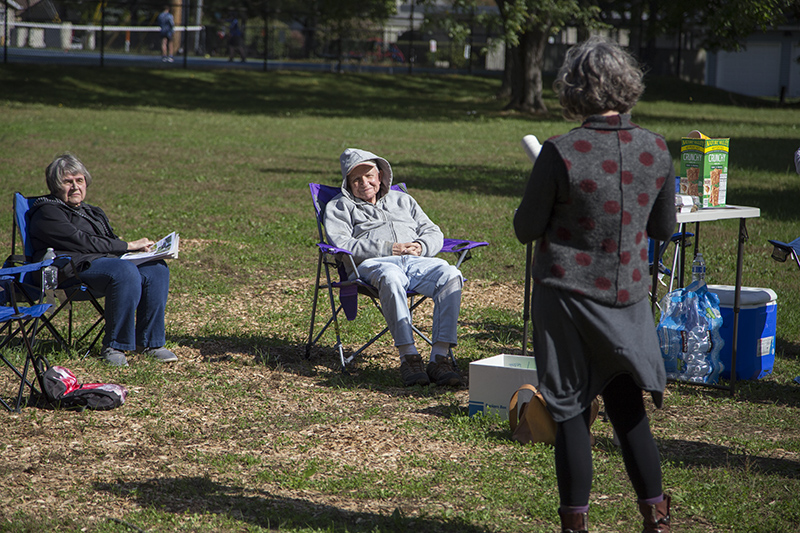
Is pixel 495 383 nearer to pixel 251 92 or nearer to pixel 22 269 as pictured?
pixel 22 269

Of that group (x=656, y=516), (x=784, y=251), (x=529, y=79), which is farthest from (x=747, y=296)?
(x=529, y=79)

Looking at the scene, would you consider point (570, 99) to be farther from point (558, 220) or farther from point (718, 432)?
point (718, 432)

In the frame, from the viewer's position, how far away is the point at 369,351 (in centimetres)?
552

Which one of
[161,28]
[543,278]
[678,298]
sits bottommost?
[678,298]

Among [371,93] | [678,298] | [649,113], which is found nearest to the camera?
[678,298]

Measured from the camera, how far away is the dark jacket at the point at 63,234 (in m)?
4.92

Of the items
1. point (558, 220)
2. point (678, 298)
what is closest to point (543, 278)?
point (558, 220)

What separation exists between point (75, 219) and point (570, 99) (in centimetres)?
347

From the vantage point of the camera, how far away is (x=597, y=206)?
8.46 feet

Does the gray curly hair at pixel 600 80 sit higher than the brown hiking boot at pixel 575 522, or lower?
higher

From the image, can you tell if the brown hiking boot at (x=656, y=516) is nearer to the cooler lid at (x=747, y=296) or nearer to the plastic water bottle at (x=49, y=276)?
the cooler lid at (x=747, y=296)

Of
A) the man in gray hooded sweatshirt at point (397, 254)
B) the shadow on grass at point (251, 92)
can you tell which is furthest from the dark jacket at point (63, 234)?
the shadow on grass at point (251, 92)

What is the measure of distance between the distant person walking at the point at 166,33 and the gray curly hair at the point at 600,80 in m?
31.3

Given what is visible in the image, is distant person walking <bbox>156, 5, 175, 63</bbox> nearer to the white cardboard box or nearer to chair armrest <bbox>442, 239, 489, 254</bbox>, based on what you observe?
chair armrest <bbox>442, 239, 489, 254</bbox>
